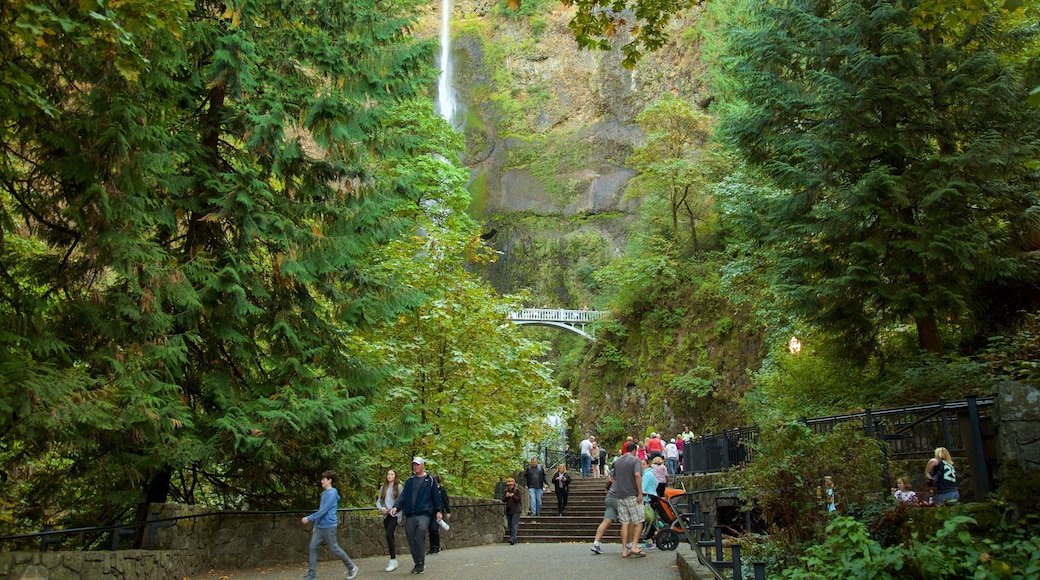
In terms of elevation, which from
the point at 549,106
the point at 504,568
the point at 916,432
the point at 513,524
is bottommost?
the point at 504,568

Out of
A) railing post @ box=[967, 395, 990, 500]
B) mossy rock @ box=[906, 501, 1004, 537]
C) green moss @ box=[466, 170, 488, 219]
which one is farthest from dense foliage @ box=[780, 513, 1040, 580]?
green moss @ box=[466, 170, 488, 219]

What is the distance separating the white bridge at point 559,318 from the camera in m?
48.7

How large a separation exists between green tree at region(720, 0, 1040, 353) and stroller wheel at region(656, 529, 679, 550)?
16.6ft

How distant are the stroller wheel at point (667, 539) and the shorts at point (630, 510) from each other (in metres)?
1.36

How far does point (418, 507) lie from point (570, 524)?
1003cm

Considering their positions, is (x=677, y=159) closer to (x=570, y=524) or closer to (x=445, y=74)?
(x=570, y=524)

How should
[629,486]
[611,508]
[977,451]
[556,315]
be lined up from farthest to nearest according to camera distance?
1. [556,315]
2. [611,508]
3. [629,486]
4. [977,451]

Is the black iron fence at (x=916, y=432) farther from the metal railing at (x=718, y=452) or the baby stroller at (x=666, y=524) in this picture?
→ the baby stroller at (x=666, y=524)

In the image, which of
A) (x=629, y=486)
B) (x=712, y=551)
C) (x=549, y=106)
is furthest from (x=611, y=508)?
(x=549, y=106)

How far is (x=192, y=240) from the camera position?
10344 mm

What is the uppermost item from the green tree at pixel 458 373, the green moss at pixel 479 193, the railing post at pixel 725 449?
the green moss at pixel 479 193

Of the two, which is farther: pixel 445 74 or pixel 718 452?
pixel 445 74

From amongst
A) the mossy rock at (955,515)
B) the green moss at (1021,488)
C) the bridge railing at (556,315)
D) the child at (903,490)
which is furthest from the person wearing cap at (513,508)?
the bridge railing at (556,315)

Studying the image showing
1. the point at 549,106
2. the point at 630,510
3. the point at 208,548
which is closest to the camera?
the point at 208,548
